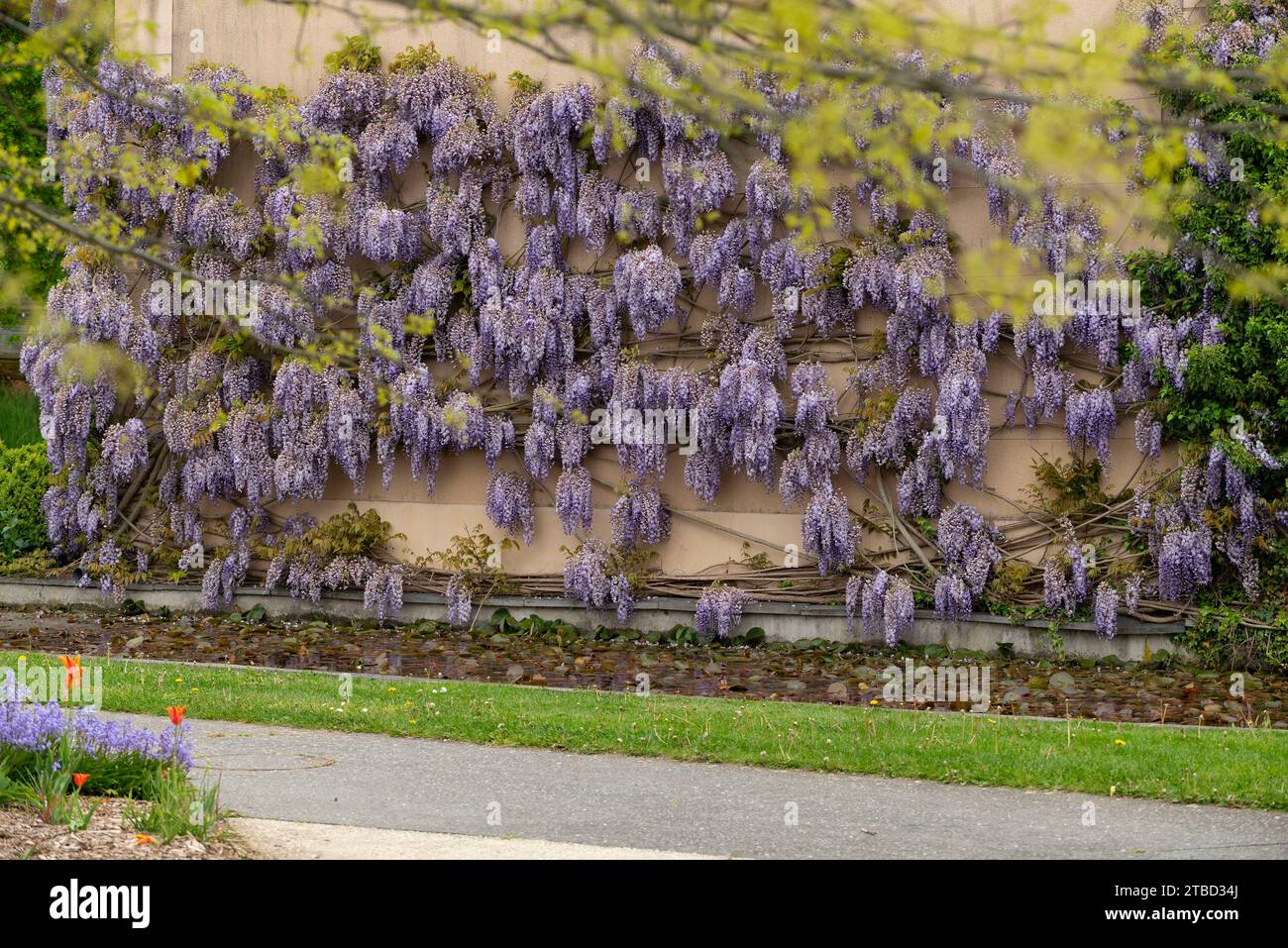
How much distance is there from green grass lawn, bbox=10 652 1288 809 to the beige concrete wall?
3.05 meters

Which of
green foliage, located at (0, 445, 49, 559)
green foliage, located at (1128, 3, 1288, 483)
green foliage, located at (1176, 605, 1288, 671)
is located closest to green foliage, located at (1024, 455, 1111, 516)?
green foliage, located at (1128, 3, 1288, 483)

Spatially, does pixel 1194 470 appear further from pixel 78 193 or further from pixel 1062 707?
pixel 78 193

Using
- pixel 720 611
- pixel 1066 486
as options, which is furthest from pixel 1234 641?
pixel 720 611

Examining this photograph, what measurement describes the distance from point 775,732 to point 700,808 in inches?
60.6

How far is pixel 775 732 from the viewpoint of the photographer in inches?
295

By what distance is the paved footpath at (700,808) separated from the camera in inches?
215

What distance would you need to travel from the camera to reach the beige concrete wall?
11047 millimetres

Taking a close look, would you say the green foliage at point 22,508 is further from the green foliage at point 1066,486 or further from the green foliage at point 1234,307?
the green foliage at point 1234,307

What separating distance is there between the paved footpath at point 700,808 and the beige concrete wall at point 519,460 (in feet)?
15.7

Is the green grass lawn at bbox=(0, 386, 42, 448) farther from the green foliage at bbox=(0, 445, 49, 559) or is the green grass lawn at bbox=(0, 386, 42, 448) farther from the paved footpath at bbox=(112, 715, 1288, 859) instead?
the paved footpath at bbox=(112, 715, 1288, 859)

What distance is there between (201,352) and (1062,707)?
7983 millimetres

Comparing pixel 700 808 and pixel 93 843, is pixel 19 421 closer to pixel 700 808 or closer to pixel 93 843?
pixel 93 843

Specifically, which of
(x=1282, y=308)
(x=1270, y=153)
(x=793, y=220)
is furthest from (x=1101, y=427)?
(x=793, y=220)

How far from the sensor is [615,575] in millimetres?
11625
